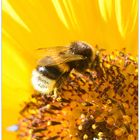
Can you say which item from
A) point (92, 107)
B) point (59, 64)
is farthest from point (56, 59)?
point (92, 107)

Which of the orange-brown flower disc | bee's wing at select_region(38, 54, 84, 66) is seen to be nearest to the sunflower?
the orange-brown flower disc

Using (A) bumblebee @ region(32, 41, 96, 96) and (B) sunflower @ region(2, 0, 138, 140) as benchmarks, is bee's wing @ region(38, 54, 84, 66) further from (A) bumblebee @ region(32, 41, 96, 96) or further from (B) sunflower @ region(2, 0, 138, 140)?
(B) sunflower @ region(2, 0, 138, 140)

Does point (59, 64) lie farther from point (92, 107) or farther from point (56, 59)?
point (92, 107)

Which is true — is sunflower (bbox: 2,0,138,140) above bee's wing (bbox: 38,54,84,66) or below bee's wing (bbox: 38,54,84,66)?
above

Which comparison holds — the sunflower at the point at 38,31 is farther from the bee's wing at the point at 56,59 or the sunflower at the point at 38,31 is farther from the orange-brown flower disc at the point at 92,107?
the bee's wing at the point at 56,59

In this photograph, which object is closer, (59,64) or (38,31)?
(59,64)

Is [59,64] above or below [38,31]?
below

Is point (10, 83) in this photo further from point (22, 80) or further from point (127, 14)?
point (127, 14)
